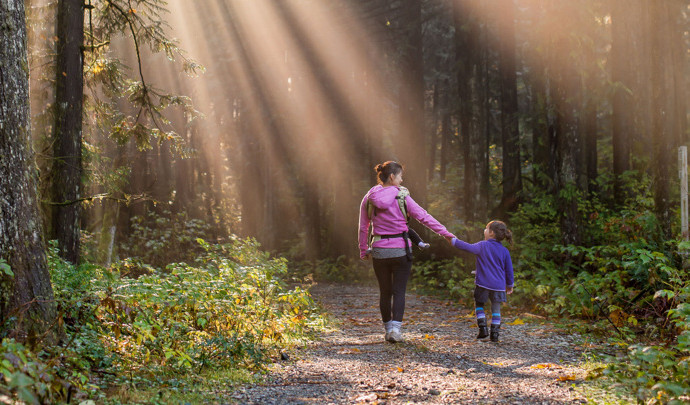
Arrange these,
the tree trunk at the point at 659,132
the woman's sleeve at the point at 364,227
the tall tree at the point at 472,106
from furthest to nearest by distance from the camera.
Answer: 1. the tall tree at the point at 472,106
2. the tree trunk at the point at 659,132
3. the woman's sleeve at the point at 364,227

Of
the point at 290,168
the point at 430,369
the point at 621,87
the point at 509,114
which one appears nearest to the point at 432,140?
the point at 290,168

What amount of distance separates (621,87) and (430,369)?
Result: 12454mm

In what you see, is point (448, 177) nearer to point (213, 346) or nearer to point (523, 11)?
point (523, 11)

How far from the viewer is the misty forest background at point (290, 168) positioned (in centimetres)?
536

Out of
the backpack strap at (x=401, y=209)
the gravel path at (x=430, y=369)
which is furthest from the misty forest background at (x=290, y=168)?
the backpack strap at (x=401, y=209)

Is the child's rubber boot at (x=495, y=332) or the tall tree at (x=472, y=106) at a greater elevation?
the tall tree at (x=472, y=106)

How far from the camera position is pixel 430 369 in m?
6.17

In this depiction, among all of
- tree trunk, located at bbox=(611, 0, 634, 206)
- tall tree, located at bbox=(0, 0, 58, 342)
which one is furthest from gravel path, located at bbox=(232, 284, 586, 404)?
tree trunk, located at bbox=(611, 0, 634, 206)

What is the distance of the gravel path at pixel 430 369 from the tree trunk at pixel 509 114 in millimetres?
10336

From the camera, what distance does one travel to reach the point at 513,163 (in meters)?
20.9

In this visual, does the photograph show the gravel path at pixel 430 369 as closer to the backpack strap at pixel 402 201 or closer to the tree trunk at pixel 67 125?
the backpack strap at pixel 402 201

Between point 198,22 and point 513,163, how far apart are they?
14970 mm

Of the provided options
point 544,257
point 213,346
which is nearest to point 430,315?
point 544,257

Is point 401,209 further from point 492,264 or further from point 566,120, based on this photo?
point 566,120
